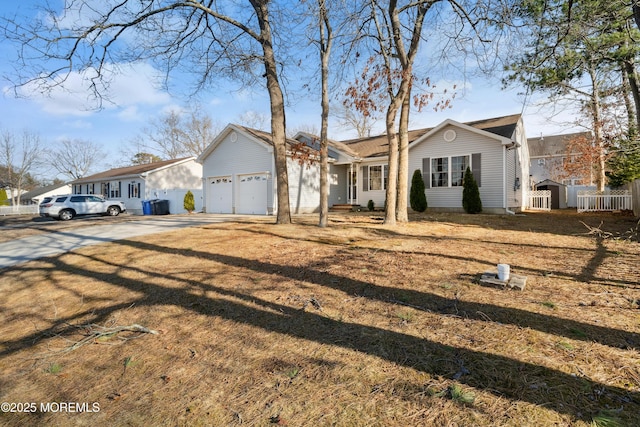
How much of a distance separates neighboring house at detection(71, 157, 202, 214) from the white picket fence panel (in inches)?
841

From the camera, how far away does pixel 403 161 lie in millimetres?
10375

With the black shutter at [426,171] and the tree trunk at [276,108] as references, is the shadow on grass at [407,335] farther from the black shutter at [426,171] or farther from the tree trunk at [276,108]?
the black shutter at [426,171]

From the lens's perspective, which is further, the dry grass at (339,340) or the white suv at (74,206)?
the white suv at (74,206)

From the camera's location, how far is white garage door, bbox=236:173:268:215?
1675 cm

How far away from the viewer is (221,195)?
62.1 feet

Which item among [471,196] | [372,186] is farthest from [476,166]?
[372,186]

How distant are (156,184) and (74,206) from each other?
19.9ft

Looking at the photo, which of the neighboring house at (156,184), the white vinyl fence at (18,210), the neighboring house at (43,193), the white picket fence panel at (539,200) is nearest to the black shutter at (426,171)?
the white picket fence panel at (539,200)

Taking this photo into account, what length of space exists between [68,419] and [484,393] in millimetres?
3378

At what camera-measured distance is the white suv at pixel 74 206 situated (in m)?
19.1

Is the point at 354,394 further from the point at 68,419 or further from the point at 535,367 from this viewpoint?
the point at 68,419

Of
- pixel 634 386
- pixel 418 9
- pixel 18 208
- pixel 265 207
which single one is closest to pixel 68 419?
pixel 634 386

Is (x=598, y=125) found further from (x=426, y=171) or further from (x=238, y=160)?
(x=238, y=160)

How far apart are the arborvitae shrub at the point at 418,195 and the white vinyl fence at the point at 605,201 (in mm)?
8292
